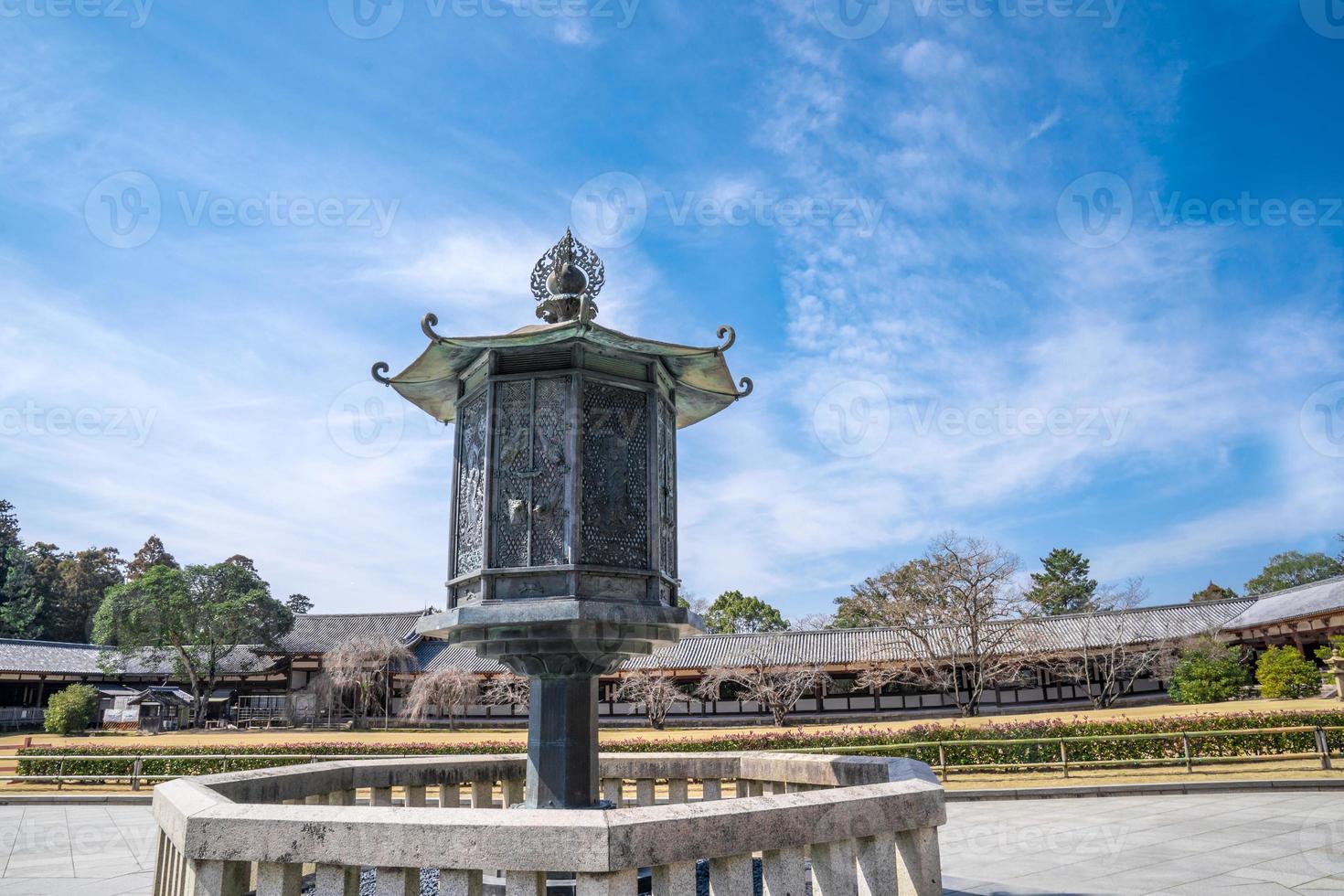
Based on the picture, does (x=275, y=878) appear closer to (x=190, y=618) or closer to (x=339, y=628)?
Answer: (x=190, y=618)

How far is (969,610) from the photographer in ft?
113

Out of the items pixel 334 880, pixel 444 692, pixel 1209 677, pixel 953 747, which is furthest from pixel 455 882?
pixel 444 692

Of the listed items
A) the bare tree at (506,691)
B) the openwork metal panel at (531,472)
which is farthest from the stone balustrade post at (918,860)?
the bare tree at (506,691)

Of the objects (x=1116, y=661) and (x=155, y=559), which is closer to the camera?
(x=1116, y=661)

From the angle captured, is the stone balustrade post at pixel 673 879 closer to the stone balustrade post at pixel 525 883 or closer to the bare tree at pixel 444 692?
the stone balustrade post at pixel 525 883

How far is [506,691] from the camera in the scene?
41906 mm

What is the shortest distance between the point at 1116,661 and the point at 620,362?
1463 inches

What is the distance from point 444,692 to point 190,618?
51.7 ft

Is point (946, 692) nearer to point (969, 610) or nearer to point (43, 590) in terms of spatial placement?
point (969, 610)

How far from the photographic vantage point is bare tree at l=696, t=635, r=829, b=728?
37844 mm

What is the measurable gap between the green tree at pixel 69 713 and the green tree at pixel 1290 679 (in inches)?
1983

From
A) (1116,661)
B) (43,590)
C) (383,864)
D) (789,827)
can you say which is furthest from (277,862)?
(43,590)

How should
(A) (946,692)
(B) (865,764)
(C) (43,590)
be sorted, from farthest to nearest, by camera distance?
(C) (43,590) → (A) (946,692) → (B) (865,764)

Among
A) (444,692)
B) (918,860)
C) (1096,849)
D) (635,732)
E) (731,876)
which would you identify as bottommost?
(635,732)
